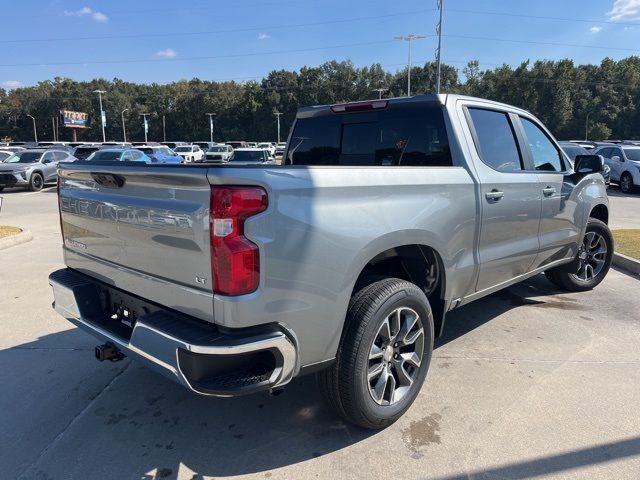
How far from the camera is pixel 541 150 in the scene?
452 cm

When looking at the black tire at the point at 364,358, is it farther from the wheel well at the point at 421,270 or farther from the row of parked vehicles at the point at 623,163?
the row of parked vehicles at the point at 623,163

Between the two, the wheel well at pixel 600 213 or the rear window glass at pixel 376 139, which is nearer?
the rear window glass at pixel 376 139

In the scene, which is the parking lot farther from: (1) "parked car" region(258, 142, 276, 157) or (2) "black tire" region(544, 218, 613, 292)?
(1) "parked car" region(258, 142, 276, 157)

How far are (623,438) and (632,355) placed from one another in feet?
4.63

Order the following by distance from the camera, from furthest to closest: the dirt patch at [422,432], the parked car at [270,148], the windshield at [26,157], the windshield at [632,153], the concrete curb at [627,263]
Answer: the parked car at [270,148] → the windshield at [26,157] → the windshield at [632,153] → the concrete curb at [627,263] → the dirt patch at [422,432]

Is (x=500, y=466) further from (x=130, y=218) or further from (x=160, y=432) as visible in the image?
(x=130, y=218)

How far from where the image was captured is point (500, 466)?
2.61 m

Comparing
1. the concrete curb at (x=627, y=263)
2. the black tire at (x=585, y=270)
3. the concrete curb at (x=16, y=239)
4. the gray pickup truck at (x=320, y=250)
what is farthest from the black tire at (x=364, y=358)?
the concrete curb at (x=16, y=239)

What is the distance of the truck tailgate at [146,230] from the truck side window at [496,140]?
2.33 m

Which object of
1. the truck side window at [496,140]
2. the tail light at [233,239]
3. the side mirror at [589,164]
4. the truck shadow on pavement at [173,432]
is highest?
the truck side window at [496,140]

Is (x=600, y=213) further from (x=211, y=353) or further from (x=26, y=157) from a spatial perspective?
(x=26, y=157)

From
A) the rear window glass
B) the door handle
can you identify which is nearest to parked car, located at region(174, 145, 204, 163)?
the rear window glass

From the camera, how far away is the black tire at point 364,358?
8.57 feet

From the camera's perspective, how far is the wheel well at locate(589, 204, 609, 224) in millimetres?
5621
